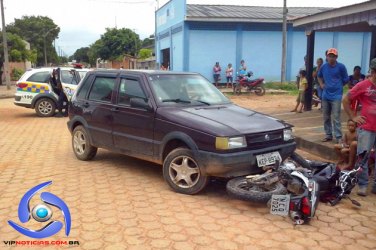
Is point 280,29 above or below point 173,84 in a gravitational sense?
above

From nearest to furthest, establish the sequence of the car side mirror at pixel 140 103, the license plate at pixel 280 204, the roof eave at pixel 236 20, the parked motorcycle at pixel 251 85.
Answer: the license plate at pixel 280 204 → the car side mirror at pixel 140 103 → the parked motorcycle at pixel 251 85 → the roof eave at pixel 236 20

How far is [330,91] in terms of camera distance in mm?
6805

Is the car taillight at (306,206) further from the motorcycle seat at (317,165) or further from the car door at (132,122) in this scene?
the car door at (132,122)

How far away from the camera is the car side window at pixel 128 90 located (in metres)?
5.54

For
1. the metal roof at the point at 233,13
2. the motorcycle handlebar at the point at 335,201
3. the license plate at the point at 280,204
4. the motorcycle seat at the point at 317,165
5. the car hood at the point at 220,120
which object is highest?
the metal roof at the point at 233,13

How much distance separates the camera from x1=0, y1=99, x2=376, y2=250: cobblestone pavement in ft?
11.7

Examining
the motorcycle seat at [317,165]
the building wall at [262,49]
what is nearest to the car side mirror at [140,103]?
the motorcycle seat at [317,165]

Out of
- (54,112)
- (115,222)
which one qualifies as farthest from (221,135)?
(54,112)

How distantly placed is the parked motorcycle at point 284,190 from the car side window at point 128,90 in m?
2.03

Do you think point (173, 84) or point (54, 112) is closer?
point (173, 84)

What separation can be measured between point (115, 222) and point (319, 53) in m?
23.3

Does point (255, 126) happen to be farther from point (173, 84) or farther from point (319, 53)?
point (319, 53)

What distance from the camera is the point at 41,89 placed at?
A: 1243 cm

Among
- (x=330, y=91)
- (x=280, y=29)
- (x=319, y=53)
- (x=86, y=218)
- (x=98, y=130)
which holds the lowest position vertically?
(x=86, y=218)
